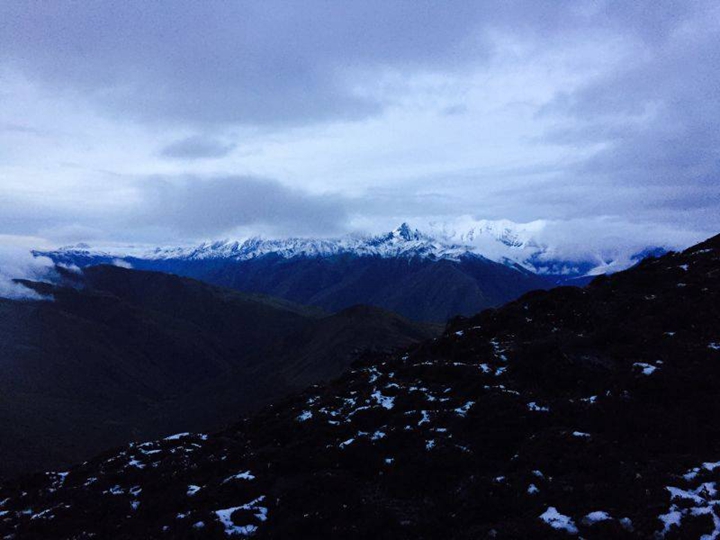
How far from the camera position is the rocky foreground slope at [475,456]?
16.3 m

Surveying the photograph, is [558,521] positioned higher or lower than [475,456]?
higher

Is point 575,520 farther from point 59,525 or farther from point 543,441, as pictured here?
point 59,525

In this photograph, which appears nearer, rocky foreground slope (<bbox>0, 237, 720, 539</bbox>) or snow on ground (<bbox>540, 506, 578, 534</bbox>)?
snow on ground (<bbox>540, 506, 578, 534</bbox>)

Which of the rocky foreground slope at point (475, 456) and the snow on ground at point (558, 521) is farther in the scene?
the rocky foreground slope at point (475, 456)

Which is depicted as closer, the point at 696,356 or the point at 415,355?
the point at 696,356

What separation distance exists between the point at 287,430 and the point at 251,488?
8.34 m

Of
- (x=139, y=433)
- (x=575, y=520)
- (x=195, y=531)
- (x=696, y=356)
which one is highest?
(x=696, y=356)

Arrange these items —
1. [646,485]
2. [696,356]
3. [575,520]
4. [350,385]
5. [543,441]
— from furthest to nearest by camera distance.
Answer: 1. [350,385]
2. [696,356]
3. [543,441]
4. [646,485]
5. [575,520]

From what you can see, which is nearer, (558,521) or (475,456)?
(558,521)

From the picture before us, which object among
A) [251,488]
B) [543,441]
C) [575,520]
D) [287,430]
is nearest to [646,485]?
[575,520]

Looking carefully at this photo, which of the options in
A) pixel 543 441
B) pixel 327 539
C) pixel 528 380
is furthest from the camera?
pixel 528 380

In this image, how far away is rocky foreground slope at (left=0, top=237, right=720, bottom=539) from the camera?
16328 millimetres

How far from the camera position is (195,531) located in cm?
1853

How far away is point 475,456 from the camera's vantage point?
2108 cm
